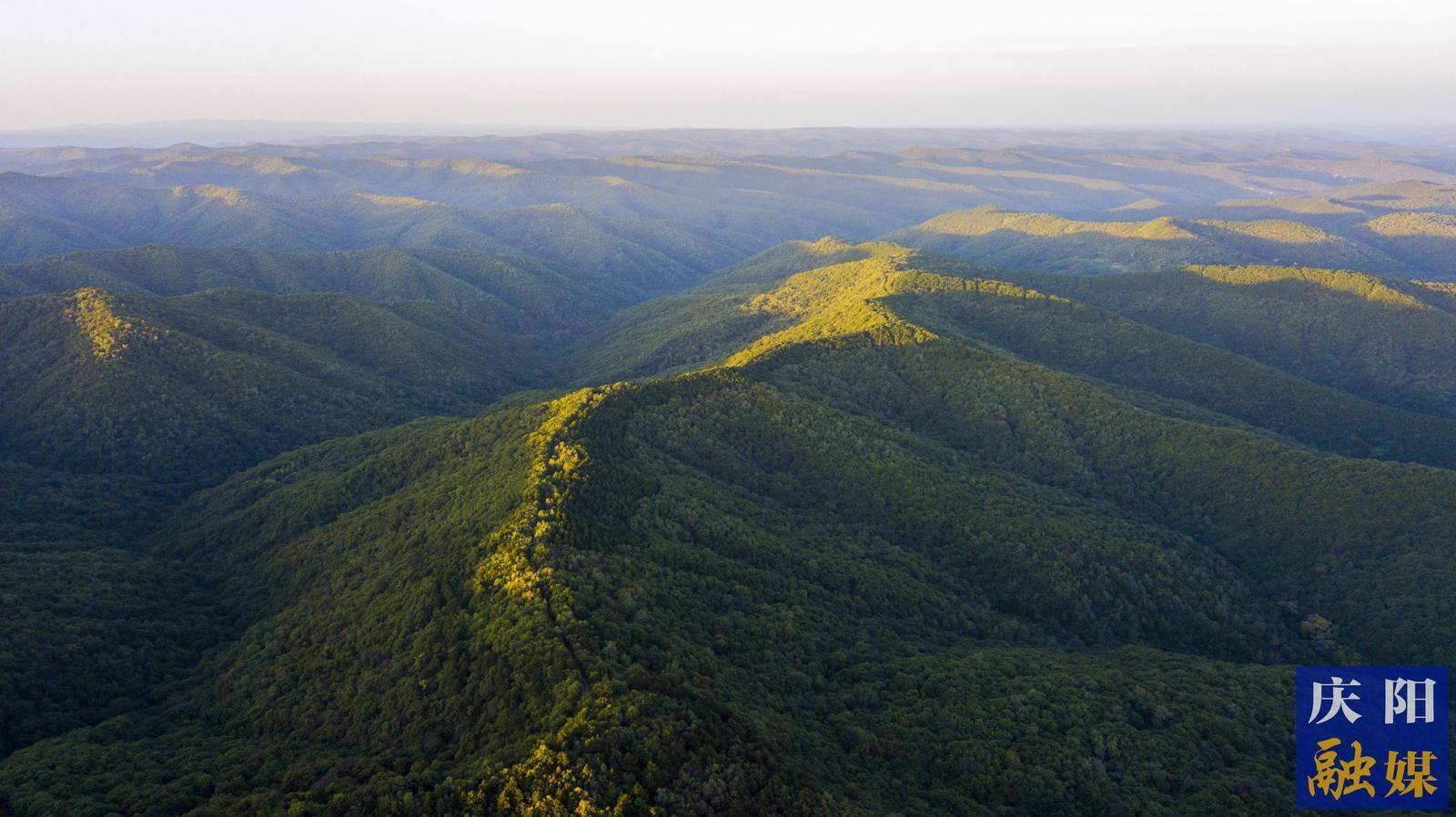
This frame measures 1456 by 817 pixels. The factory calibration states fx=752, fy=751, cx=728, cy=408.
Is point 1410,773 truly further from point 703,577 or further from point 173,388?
point 173,388

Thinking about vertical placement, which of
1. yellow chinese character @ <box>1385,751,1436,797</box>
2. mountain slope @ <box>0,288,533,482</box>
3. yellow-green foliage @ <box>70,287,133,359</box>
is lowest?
yellow chinese character @ <box>1385,751,1436,797</box>

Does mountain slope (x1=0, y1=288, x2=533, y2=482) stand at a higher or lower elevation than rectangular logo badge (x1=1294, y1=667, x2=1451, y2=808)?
higher

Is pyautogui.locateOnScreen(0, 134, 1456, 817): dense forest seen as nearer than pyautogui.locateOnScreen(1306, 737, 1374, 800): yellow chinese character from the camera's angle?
Yes

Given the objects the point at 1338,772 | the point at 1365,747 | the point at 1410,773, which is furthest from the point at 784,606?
the point at 1410,773

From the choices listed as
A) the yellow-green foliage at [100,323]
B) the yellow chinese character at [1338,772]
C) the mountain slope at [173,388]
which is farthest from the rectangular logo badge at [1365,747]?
the yellow-green foliage at [100,323]

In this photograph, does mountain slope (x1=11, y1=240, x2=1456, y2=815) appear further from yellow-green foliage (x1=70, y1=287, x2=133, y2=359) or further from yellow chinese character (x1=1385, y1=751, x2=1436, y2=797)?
yellow-green foliage (x1=70, y1=287, x2=133, y2=359)

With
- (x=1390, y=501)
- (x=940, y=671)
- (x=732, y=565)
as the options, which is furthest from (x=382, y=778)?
(x=1390, y=501)

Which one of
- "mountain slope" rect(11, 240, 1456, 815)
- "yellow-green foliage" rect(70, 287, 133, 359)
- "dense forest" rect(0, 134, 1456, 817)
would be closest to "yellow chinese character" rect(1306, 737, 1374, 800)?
"mountain slope" rect(11, 240, 1456, 815)
